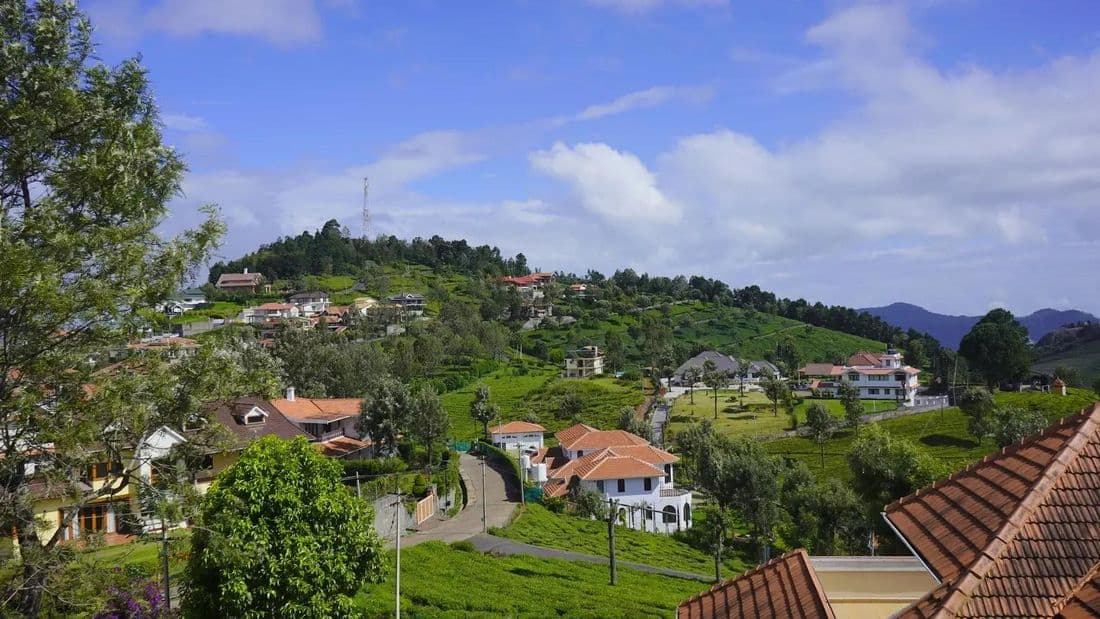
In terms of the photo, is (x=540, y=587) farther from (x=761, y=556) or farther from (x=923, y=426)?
(x=923, y=426)

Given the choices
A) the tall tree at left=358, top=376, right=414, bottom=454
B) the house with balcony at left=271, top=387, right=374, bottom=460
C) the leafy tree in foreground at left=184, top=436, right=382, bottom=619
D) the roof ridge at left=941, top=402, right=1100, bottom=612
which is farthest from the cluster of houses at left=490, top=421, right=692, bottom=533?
the roof ridge at left=941, top=402, right=1100, bottom=612

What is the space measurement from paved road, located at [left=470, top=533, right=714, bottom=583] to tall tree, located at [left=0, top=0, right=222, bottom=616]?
23693 millimetres

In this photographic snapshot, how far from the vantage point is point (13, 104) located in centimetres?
1149

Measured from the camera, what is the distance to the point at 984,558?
23.0 ft

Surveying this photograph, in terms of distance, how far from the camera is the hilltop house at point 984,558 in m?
6.74

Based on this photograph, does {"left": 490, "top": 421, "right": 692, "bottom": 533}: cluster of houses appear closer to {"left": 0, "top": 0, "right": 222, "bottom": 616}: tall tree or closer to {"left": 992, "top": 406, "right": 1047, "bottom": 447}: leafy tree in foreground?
{"left": 992, "top": 406, "right": 1047, "bottom": 447}: leafy tree in foreground

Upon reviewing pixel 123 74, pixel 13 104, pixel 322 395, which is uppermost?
pixel 123 74

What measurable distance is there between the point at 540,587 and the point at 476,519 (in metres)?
14.4

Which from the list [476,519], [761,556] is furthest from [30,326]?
[761,556]

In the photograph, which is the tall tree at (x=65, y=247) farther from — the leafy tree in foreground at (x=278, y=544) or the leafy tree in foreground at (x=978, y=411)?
the leafy tree in foreground at (x=978, y=411)

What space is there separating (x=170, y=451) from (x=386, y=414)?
38.3 meters

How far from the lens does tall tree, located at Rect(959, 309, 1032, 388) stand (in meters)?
97.6

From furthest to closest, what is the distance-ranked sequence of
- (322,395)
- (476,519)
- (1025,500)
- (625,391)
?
(625,391), (322,395), (476,519), (1025,500)

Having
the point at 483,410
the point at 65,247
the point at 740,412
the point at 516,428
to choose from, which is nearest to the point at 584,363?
the point at 740,412
